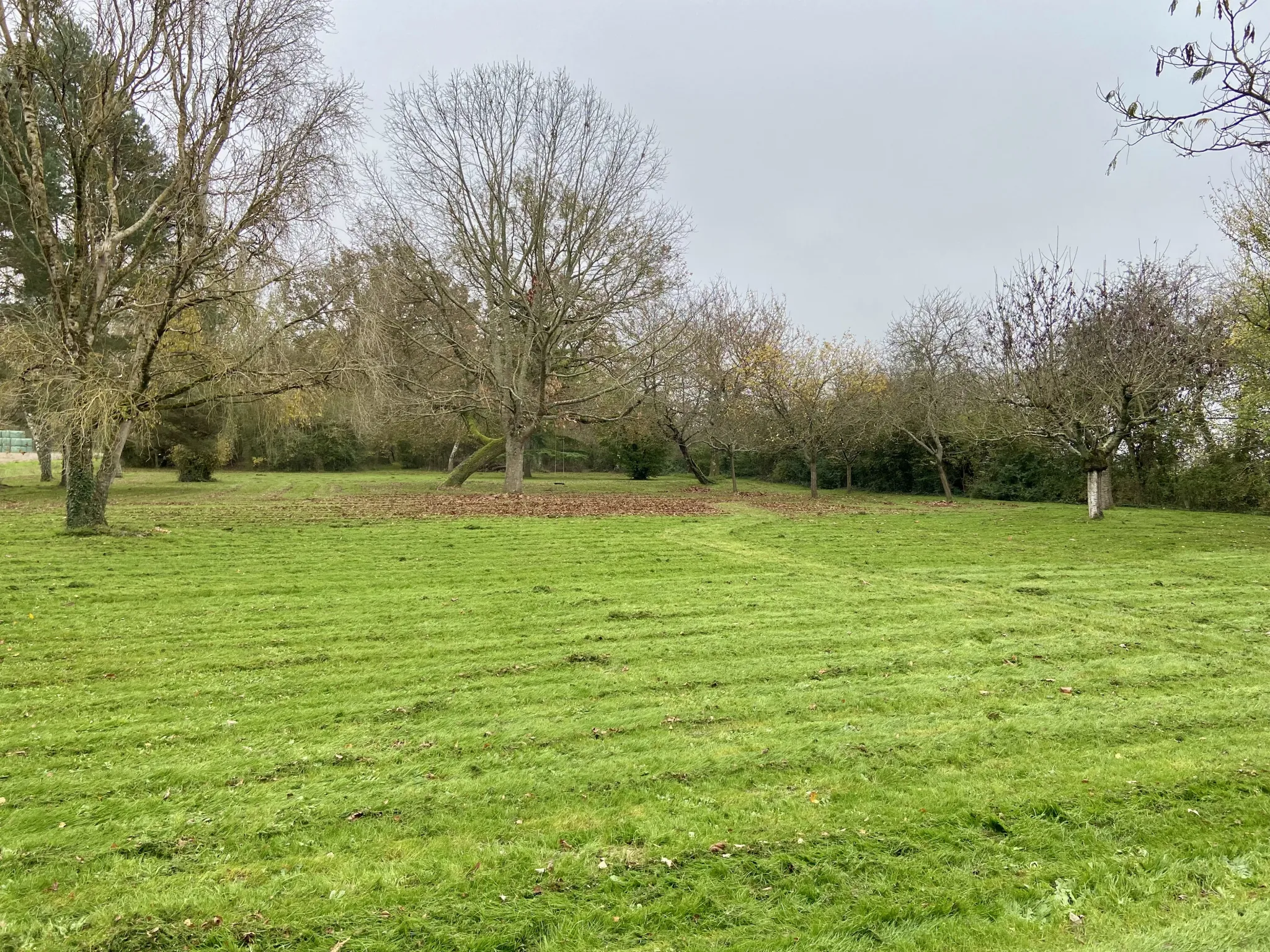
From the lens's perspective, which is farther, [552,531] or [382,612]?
[552,531]

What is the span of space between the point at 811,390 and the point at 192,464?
1047 inches

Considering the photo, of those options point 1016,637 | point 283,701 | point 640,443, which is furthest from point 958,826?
point 640,443

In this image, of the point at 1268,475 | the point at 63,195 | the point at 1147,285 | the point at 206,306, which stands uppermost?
the point at 63,195

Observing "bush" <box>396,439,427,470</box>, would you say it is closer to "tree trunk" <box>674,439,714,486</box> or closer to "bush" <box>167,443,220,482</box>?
"bush" <box>167,443,220,482</box>

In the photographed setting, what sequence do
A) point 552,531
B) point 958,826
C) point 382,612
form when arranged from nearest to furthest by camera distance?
point 958,826
point 382,612
point 552,531

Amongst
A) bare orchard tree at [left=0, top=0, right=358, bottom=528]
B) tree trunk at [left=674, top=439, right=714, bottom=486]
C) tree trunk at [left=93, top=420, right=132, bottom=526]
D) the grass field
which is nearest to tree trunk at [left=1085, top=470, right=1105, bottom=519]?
the grass field

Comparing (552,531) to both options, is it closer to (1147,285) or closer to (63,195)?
(63,195)

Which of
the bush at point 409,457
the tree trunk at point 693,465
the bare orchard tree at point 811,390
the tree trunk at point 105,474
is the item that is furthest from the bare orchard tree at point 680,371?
the bush at point 409,457

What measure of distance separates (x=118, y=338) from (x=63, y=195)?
5306mm

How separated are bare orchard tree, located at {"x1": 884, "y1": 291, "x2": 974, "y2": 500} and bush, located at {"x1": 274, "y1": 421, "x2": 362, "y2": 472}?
30.2m

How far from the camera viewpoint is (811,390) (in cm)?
2539

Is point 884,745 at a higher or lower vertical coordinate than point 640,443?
lower

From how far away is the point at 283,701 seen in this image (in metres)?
4.83

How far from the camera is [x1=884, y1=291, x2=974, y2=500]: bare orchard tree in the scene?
87.0ft
